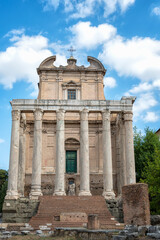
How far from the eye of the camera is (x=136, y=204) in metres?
17.8

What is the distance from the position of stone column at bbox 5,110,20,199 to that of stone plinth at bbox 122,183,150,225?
12895 millimetres

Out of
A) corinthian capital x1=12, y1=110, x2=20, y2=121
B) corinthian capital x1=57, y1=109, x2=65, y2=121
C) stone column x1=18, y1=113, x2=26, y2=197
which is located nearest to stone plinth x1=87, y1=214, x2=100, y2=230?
corinthian capital x1=57, y1=109, x2=65, y2=121

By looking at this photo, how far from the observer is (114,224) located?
874 inches

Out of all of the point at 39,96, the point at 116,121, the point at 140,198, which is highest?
the point at 39,96

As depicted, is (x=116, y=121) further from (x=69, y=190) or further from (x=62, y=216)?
(x=62, y=216)

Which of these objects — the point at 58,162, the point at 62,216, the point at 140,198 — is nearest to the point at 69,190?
the point at 58,162

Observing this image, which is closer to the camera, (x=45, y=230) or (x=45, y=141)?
(x=45, y=230)

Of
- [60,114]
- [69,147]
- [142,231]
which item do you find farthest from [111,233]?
[69,147]

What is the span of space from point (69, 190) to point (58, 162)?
3.79 metres

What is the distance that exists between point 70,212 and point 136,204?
7358 mm

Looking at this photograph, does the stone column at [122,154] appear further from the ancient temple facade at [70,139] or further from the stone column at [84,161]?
the stone column at [84,161]

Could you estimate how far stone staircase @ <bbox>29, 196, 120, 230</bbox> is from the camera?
21.9 meters

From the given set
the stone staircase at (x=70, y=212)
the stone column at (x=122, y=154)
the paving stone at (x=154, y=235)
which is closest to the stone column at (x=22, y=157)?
the stone staircase at (x=70, y=212)

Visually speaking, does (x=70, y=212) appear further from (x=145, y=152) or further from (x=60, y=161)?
(x=145, y=152)
